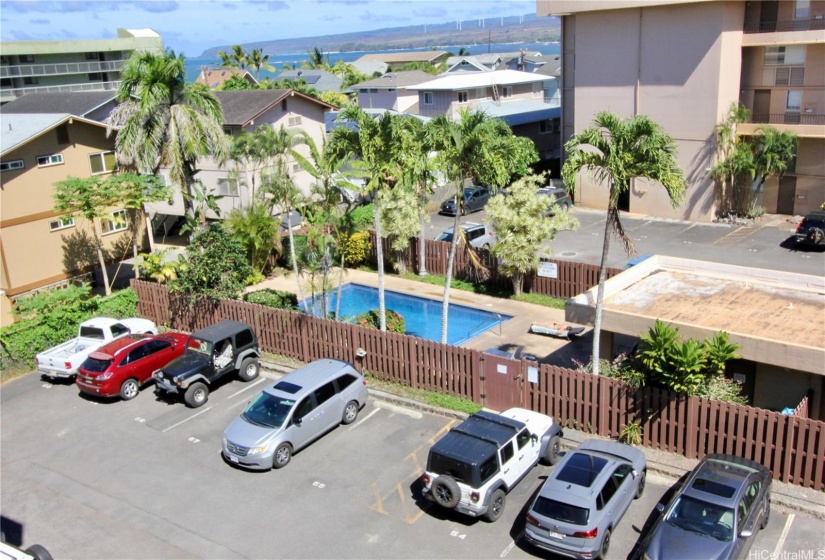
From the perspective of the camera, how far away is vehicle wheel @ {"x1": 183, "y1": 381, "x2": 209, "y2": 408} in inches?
792

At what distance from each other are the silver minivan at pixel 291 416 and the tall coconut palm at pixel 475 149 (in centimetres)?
606

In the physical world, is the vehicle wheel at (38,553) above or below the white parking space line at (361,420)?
above

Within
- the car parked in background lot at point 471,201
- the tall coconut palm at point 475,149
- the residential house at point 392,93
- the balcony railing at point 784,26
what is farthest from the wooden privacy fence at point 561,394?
the residential house at point 392,93

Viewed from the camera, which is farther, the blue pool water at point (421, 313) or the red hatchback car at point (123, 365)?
the blue pool water at point (421, 313)

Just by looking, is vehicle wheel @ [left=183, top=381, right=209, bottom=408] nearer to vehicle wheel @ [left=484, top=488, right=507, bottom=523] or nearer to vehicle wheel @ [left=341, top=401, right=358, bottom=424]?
vehicle wheel @ [left=341, top=401, right=358, bottom=424]

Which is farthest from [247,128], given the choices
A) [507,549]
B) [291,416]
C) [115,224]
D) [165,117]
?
[507,549]

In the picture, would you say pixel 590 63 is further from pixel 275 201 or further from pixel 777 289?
pixel 777 289

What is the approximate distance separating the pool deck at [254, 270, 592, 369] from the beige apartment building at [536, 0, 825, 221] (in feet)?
56.4

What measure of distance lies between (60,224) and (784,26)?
37.0 meters

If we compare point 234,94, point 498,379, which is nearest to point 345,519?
point 498,379

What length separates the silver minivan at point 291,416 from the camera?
54.6 ft

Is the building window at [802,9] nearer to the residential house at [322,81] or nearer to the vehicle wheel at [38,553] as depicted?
the vehicle wheel at [38,553]

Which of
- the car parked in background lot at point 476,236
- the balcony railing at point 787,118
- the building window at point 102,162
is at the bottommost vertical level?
the car parked in background lot at point 476,236

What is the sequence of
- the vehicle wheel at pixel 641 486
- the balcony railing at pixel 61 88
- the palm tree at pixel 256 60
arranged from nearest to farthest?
the vehicle wheel at pixel 641 486 < the balcony railing at pixel 61 88 < the palm tree at pixel 256 60
